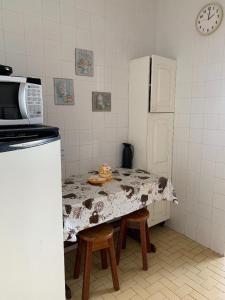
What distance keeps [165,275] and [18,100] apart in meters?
1.72

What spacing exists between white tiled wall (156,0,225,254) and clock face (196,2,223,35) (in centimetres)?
5

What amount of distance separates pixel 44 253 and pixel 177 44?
7.32ft

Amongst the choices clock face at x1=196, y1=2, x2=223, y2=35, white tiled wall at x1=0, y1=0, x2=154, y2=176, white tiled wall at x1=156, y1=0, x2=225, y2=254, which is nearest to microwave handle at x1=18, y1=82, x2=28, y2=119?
white tiled wall at x1=0, y1=0, x2=154, y2=176

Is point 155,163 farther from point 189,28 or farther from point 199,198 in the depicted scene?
point 189,28

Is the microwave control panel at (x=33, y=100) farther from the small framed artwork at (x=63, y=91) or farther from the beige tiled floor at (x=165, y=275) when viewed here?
the beige tiled floor at (x=165, y=275)

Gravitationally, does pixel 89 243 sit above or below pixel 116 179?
below

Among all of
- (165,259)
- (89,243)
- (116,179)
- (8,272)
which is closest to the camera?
(8,272)

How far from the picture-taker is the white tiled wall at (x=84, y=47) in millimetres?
1634

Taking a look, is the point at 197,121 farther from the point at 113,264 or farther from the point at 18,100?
the point at 18,100

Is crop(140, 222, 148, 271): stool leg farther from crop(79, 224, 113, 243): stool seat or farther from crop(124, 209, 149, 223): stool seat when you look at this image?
crop(79, 224, 113, 243): stool seat

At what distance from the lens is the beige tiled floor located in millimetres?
1636

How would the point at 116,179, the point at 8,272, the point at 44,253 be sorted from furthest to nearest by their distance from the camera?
the point at 116,179 < the point at 44,253 < the point at 8,272

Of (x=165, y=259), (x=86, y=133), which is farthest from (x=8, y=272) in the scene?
(x=165, y=259)

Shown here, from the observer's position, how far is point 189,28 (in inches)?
85.4
